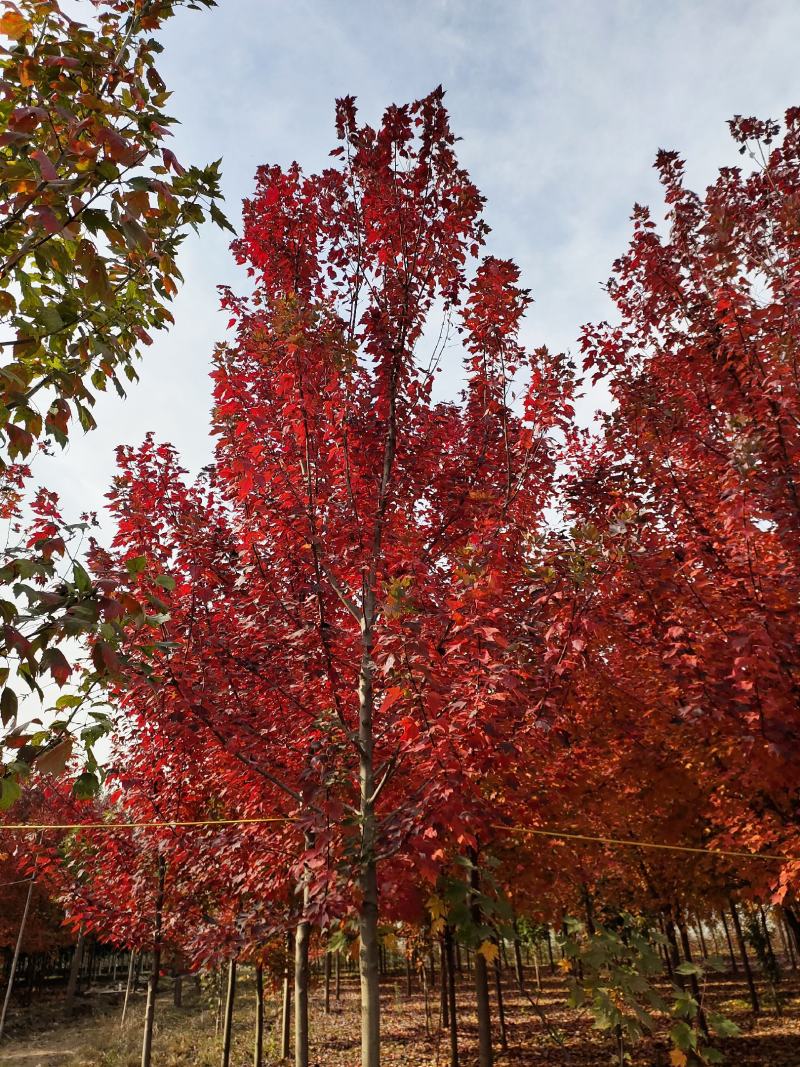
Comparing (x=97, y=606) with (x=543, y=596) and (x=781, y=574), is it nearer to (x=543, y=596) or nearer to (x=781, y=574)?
(x=543, y=596)

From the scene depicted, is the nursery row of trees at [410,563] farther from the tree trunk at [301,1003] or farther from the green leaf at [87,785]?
the tree trunk at [301,1003]

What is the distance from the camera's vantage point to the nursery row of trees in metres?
2.87

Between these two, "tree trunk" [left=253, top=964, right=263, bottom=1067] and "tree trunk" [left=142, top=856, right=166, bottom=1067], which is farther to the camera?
"tree trunk" [left=253, top=964, right=263, bottom=1067]

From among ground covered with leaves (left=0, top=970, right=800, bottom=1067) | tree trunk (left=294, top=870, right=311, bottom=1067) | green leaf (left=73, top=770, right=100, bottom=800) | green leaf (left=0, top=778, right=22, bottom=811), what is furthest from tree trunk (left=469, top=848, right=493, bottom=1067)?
green leaf (left=0, top=778, right=22, bottom=811)

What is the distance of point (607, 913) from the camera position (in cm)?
2298

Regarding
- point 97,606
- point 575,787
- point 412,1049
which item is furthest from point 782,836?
point 412,1049

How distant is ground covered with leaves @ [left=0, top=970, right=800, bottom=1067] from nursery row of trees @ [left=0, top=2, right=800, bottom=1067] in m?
5.79

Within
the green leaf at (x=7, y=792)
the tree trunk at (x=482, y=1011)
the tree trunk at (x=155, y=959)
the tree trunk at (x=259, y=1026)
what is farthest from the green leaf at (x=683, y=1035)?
the tree trunk at (x=259, y=1026)

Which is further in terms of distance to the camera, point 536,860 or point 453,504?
point 536,860

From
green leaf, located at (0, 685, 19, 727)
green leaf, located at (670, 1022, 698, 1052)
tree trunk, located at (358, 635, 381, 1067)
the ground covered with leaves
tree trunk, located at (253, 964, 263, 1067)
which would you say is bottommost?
the ground covered with leaves

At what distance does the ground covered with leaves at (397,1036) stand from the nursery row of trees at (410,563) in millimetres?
5790

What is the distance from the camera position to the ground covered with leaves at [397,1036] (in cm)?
1345

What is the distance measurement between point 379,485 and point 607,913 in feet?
76.9

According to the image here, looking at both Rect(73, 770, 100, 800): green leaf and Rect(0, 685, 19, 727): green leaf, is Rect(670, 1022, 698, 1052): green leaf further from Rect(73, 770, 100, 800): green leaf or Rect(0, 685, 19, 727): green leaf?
Rect(0, 685, 19, 727): green leaf
